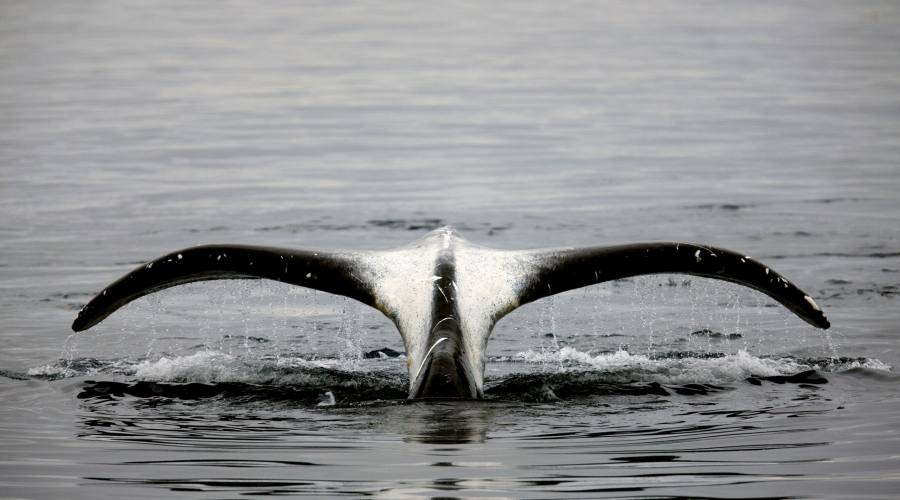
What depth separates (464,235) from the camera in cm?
1521

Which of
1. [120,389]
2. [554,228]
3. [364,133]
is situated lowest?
[120,389]

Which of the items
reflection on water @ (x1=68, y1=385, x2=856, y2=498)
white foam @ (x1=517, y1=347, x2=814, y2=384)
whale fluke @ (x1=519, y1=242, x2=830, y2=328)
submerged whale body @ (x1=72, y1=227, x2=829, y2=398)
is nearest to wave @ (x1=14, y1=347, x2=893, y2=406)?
→ white foam @ (x1=517, y1=347, x2=814, y2=384)

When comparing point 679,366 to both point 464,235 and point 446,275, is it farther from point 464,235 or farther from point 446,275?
point 464,235

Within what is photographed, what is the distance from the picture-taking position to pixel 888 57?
3167cm

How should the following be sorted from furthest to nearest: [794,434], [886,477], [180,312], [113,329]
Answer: [180,312]
[113,329]
[794,434]
[886,477]

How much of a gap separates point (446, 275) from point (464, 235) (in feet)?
22.9

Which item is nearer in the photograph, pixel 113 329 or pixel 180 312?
pixel 113 329

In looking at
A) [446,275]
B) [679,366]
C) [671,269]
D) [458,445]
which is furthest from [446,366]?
[679,366]

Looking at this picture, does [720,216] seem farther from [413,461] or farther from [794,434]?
[413,461]

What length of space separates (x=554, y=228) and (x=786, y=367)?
6.35 meters

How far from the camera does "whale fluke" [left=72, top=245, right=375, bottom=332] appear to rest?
8164 mm

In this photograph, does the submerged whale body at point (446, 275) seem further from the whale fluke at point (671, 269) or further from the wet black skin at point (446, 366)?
the wet black skin at point (446, 366)

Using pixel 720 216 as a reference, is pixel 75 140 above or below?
above

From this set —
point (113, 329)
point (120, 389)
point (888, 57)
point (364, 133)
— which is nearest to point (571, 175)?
point (364, 133)
